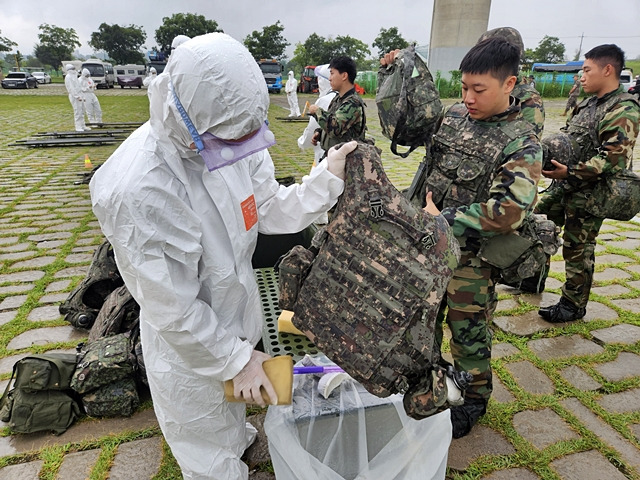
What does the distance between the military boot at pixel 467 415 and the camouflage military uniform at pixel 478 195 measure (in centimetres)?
4

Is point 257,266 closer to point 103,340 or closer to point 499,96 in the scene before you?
point 103,340

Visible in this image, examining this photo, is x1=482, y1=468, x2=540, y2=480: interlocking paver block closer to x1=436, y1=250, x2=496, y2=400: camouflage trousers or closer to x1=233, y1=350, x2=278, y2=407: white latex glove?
x1=436, y1=250, x2=496, y2=400: camouflage trousers

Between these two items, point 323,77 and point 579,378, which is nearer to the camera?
point 579,378

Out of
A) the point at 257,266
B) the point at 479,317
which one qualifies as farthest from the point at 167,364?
the point at 257,266

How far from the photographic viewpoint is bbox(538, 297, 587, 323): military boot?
3426 millimetres

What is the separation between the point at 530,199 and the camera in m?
1.90

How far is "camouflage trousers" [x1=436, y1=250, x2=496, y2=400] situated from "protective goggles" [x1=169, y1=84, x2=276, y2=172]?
131 cm

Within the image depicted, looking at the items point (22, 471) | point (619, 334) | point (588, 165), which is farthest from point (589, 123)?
point (22, 471)

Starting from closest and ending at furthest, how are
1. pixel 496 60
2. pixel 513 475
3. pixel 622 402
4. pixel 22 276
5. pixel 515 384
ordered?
pixel 496 60, pixel 513 475, pixel 622 402, pixel 515 384, pixel 22 276

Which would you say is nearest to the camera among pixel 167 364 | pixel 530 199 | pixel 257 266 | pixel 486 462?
pixel 167 364

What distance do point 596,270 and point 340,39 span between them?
57.8m

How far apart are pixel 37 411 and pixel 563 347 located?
337 centimetres

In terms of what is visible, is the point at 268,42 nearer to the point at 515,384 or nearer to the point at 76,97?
the point at 76,97

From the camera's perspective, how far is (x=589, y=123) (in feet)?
10.8
